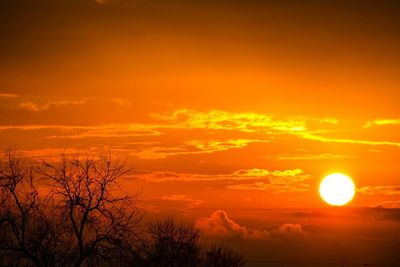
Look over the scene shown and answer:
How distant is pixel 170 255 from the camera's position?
51.0 m

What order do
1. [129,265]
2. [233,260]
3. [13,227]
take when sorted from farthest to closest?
1. [233,260]
2. [129,265]
3. [13,227]

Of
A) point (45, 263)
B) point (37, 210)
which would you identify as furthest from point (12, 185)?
point (45, 263)

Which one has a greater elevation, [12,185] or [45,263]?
[12,185]

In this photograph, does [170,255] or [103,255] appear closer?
[103,255]

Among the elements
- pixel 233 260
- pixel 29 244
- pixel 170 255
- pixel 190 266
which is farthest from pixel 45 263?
pixel 233 260

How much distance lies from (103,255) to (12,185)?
19.9 ft

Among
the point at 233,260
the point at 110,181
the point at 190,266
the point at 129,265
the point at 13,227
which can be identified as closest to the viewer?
the point at 13,227

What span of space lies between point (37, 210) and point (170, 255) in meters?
18.5

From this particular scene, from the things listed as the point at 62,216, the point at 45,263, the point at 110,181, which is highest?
the point at 110,181

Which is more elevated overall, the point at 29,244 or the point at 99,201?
the point at 99,201

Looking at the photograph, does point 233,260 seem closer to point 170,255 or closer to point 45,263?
point 170,255

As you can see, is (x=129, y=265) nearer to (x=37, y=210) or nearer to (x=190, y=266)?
(x=37, y=210)

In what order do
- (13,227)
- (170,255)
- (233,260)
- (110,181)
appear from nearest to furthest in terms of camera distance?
(13,227) < (110,181) < (170,255) < (233,260)

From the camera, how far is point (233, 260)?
65.7 meters
